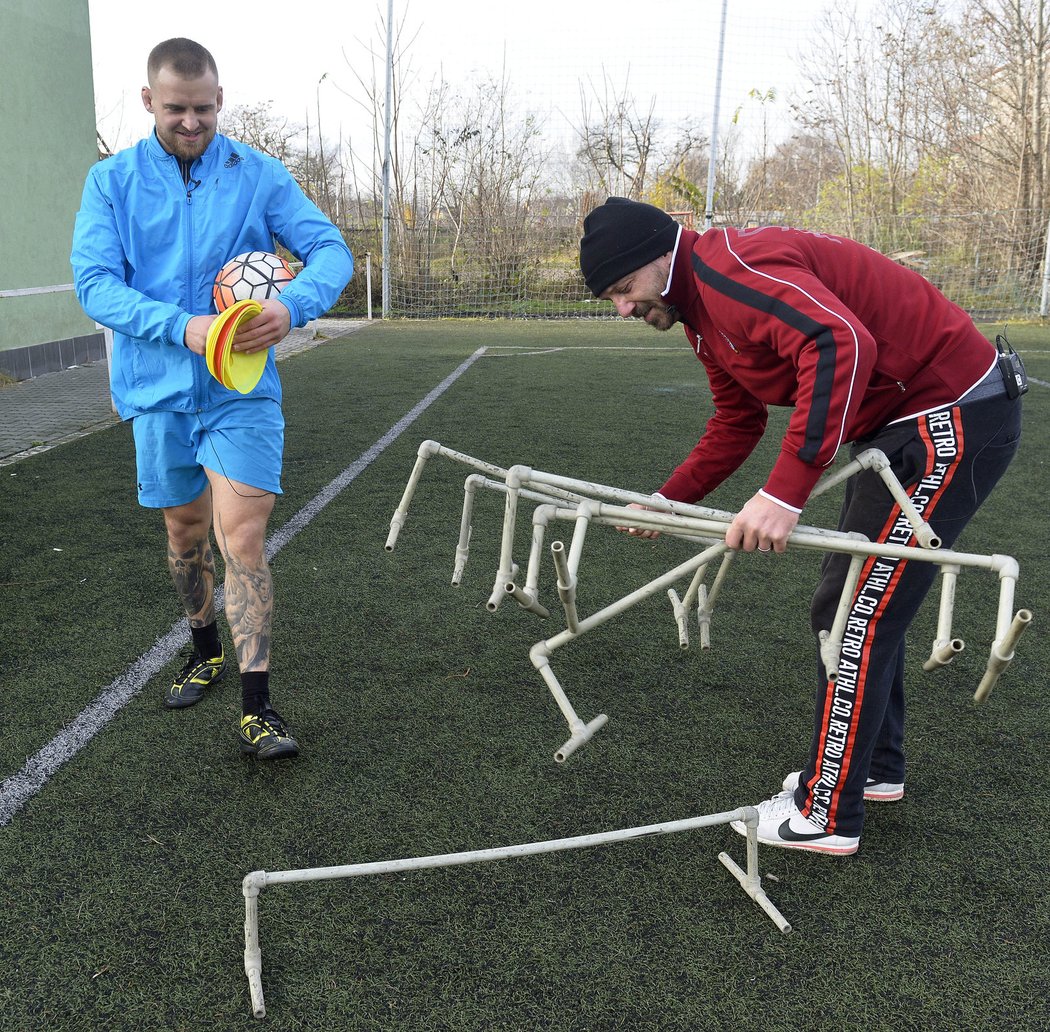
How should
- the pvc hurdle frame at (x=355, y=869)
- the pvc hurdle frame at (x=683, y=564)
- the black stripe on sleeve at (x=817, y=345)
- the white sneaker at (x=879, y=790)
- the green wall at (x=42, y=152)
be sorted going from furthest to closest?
1. the green wall at (x=42, y=152)
2. the white sneaker at (x=879, y=790)
3. the pvc hurdle frame at (x=355, y=869)
4. the black stripe on sleeve at (x=817, y=345)
5. the pvc hurdle frame at (x=683, y=564)

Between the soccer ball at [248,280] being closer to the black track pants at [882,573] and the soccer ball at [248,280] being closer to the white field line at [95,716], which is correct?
the white field line at [95,716]

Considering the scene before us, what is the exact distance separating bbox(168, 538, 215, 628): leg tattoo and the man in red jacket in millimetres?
1824

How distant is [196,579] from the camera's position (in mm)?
3311

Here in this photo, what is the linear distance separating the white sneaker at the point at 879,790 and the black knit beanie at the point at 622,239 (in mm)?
1496

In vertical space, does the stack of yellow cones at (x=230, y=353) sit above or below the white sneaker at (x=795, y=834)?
above

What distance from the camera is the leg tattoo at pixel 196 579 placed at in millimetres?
3287

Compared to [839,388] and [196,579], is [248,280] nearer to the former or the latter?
[196,579]

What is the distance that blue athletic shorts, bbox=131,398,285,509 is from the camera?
113 inches

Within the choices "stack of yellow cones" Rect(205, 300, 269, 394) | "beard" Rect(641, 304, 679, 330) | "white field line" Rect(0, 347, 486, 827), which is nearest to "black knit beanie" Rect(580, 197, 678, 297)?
"beard" Rect(641, 304, 679, 330)

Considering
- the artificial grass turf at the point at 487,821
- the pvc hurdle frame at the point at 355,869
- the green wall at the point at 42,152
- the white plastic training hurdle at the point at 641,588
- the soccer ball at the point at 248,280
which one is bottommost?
the artificial grass turf at the point at 487,821

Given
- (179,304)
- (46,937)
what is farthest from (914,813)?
(179,304)

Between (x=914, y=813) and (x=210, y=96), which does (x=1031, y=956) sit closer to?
(x=914, y=813)

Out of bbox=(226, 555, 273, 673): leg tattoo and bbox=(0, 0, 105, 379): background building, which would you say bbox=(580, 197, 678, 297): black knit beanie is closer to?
bbox=(226, 555, 273, 673): leg tattoo

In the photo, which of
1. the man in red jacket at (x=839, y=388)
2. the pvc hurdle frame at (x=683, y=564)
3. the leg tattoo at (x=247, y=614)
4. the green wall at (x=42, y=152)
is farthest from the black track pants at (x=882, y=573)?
the green wall at (x=42, y=152)
